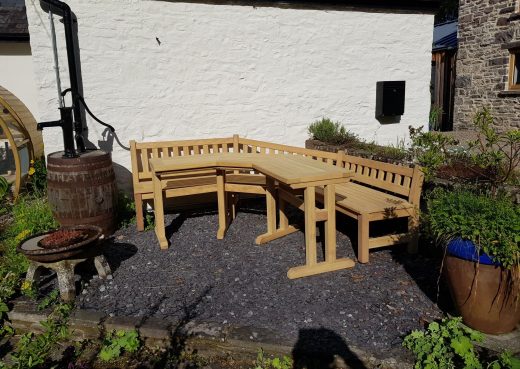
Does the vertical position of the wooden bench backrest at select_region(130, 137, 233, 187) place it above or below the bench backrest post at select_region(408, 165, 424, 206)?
above

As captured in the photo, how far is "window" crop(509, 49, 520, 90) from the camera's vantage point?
36.7 ft

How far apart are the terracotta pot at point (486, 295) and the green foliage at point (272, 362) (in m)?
1.22

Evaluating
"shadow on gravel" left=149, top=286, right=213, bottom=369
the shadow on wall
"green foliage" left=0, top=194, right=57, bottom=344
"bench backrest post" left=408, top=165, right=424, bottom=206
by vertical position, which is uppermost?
the shadow on wall

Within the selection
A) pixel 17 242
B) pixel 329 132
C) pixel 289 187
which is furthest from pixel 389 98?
pixel 17 242

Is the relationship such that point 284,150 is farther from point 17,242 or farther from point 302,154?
point 17,242

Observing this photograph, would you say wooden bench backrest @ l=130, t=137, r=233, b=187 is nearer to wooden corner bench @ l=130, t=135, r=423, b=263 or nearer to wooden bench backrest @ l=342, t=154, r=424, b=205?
wooden corner bench @ l=130, t=135, r=423, b=263

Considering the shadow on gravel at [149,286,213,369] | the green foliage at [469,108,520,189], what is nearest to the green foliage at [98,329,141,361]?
the shadow on gravel at [149,286,213,369]

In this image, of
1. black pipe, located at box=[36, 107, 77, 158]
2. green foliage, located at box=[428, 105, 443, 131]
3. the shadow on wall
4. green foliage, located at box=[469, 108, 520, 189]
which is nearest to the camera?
green foliage, located at box=[469, 108, 520, 189]

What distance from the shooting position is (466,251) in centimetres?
286

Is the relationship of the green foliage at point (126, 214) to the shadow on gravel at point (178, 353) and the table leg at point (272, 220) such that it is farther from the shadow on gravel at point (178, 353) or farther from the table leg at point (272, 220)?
the shadow on gravel at point (178, 353)

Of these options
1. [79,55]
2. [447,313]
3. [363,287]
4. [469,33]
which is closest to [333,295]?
[363,287]

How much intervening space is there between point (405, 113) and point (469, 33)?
22.3 feet

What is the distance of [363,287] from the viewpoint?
3.78 m

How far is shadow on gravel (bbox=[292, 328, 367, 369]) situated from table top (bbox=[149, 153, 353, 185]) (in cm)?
127
